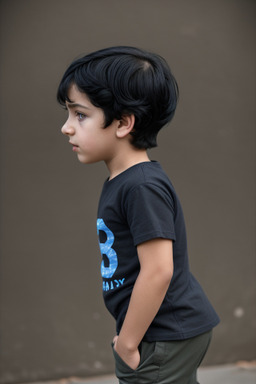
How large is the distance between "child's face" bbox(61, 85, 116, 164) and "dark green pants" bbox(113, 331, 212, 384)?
2.01 ft

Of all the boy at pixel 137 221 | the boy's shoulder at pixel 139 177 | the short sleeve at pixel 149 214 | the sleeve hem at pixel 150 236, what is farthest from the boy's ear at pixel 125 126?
the sleeve hem at pixel 150 236

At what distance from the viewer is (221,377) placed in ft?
10.9

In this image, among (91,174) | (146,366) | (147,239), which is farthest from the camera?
(91,174)

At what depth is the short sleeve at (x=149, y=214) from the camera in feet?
A: 5.24

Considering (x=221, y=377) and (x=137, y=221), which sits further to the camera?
(x=221, y=377)

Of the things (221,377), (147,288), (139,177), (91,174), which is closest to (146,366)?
(147,288)

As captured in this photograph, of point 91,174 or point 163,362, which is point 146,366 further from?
point 91,174

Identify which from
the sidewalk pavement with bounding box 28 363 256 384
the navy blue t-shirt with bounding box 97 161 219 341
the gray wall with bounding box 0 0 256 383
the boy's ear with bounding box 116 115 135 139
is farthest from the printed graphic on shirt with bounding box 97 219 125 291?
the sidewalk pavement with bounding box 28 363 256 384

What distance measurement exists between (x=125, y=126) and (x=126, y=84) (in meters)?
0.13

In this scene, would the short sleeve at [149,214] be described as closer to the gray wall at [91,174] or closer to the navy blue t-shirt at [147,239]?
the navy blue t-shirt at [147,239]

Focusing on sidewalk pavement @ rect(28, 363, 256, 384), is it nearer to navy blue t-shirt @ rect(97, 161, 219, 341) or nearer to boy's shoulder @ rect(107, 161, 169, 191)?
navy blue t-shirt @ rect(97, 161, 219, 341)

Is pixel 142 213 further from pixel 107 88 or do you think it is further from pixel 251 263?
pixel 251 263

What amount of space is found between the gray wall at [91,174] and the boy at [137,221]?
1.35m

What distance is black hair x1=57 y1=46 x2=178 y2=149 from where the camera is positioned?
171 cm
